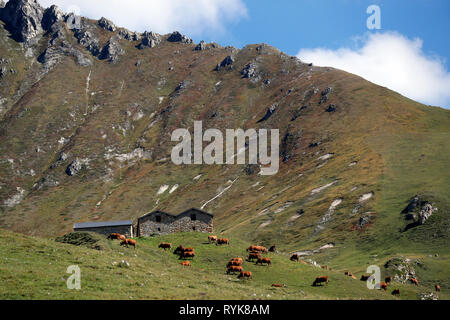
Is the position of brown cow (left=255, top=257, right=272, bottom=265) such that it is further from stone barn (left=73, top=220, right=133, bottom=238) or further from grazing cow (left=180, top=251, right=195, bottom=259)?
stone barn (left=73, top=220, right=133, bottom=238)

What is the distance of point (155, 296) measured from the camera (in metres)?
29.0

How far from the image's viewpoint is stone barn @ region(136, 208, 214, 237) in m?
73.1

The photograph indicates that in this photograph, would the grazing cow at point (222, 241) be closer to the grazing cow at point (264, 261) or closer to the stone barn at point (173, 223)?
the grazing cow at point (264, 261)

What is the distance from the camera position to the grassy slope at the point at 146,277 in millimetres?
29016

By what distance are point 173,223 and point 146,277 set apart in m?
38.5

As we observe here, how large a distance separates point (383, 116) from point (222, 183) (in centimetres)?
7340

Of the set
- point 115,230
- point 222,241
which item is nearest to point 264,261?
point 222,241

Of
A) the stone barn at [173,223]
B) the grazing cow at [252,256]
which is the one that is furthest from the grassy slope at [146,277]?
the stone barn at [173,223]

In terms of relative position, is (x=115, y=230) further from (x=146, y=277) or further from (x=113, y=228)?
(x=146, y=277)

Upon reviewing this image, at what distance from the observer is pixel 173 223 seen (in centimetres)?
7331

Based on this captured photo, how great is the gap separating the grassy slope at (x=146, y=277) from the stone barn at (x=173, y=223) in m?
14.1

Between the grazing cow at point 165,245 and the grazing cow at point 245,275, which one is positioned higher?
the grazing cow at point 165,245

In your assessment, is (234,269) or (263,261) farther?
(263,261)

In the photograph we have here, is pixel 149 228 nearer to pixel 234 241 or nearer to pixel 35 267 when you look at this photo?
pixel 234 241
